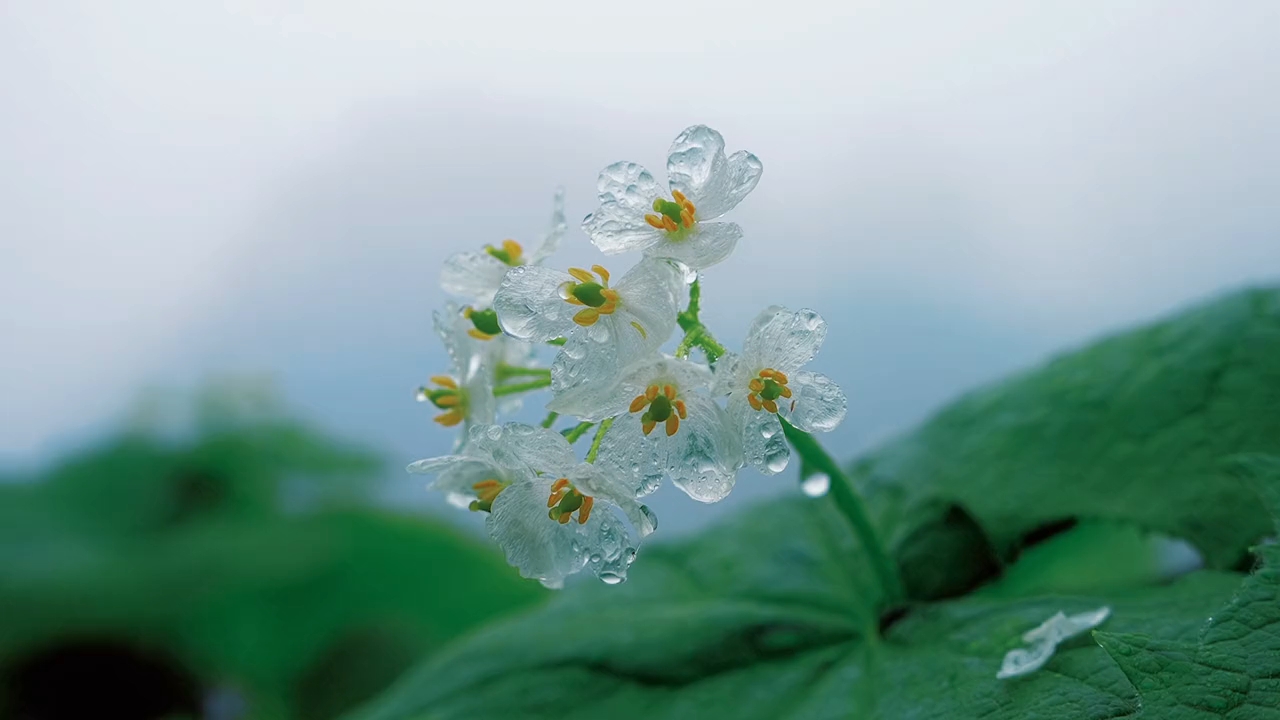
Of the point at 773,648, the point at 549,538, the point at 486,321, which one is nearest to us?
the point at 549,538

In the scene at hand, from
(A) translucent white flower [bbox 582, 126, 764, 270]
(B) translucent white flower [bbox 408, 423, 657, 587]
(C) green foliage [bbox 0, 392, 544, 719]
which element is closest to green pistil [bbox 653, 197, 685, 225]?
(A) translucent white flower [bbox 582, 126, 764, 270]

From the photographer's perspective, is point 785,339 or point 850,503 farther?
point 850,503

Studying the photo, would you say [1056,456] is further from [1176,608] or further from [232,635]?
[232,635]

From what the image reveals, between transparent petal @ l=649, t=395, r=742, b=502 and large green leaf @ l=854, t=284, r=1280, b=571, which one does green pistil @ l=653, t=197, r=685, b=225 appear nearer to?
transparent petal @ l=649, t=395, r=742, b=502

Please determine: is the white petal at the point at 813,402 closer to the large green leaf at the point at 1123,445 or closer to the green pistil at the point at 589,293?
the green pistil at the point at 589,293

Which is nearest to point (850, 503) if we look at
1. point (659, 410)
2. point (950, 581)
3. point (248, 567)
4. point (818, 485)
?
point (818, 485)

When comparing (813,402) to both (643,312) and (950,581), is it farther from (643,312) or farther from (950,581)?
(950,581)

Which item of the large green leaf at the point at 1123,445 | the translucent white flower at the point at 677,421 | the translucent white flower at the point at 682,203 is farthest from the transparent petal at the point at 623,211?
the large green leaf at the point at 1123,445
